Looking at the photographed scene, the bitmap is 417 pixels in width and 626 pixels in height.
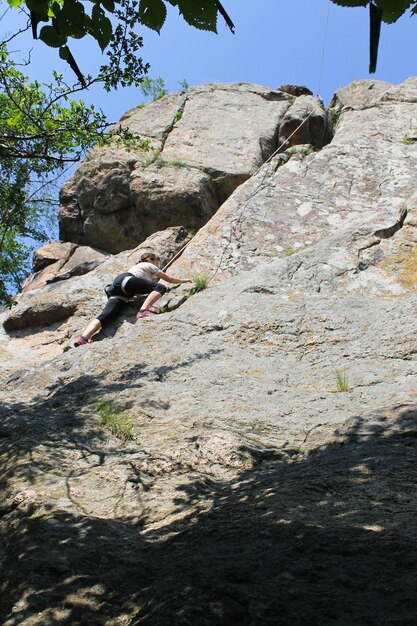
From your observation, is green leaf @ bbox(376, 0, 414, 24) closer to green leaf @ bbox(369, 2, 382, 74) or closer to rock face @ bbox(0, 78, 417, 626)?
green leaf @ bbox(369, 2, 382, 74)

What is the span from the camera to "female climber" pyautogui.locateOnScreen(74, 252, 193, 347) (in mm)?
10328

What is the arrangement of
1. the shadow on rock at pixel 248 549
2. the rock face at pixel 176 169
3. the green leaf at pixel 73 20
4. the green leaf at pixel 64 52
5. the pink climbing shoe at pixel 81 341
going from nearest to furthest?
the shadow on rock at pixel 248 549 → the green leaf at pixel 64 52 → the green leaf at pixel 73 20 → the pink climbing shoe at pixel 81 341 → the rock face at pixel 176 169

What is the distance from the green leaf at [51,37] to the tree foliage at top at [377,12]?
1508mm

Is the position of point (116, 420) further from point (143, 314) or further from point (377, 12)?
point (377, 12)

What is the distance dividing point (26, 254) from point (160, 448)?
2044cm

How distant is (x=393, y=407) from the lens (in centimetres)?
560

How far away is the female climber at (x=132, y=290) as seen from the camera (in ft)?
33.9

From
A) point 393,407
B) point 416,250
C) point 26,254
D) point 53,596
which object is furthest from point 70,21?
point 26,254

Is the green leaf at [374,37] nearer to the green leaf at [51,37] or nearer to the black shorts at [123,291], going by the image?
the green leaf at [51,37]

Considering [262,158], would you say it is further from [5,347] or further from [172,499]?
[172,499]

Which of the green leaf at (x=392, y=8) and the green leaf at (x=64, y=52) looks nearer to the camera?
the green leaf at (x=392, y=8)

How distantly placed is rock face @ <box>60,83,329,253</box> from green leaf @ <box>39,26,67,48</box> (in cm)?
1054

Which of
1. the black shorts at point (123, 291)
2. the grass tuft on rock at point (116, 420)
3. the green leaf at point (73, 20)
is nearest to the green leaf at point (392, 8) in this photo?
the green leaf at point (73, 20)

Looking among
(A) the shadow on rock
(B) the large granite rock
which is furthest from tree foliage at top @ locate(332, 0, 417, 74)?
(B) the large granite rock
